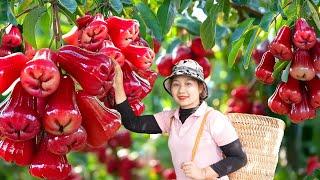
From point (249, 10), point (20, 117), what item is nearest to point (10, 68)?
point (20, 117)

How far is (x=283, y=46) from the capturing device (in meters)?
2.00

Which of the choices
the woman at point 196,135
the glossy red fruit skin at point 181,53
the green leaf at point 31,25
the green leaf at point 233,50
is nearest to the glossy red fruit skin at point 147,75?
the woman at point 196,135

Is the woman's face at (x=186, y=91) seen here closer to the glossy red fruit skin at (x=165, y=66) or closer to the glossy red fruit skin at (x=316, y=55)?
the glossy red fruit skin at (x=316, y=55)

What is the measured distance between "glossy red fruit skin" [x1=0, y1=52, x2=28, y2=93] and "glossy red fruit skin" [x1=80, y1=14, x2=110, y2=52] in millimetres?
184

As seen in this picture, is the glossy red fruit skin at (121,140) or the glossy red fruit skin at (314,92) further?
the glossy red fruit skin at (121,140)

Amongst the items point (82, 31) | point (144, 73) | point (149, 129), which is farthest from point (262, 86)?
point (82, 31)

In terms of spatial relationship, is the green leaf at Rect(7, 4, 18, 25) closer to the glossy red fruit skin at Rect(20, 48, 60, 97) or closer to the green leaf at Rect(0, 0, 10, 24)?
the green leaf at Rect(0, 0, 10, 24)

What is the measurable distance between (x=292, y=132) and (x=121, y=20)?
2.21 m

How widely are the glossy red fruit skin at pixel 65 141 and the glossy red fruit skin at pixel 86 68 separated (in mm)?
77

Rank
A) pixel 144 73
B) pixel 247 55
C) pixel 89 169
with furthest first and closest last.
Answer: pixel 89 169 → pixel 247 55 → pixel 144 73

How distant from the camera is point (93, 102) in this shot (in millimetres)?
1462

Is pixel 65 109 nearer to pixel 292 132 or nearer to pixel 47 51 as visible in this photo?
pixel 47 51

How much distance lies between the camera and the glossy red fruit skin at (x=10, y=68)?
56.1 inches

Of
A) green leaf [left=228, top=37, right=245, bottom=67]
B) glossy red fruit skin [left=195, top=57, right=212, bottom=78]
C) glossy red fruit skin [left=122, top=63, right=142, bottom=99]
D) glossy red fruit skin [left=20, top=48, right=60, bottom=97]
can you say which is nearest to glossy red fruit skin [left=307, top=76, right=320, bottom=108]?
green leaf [left=228, top=37, right=245, bottom=67]
